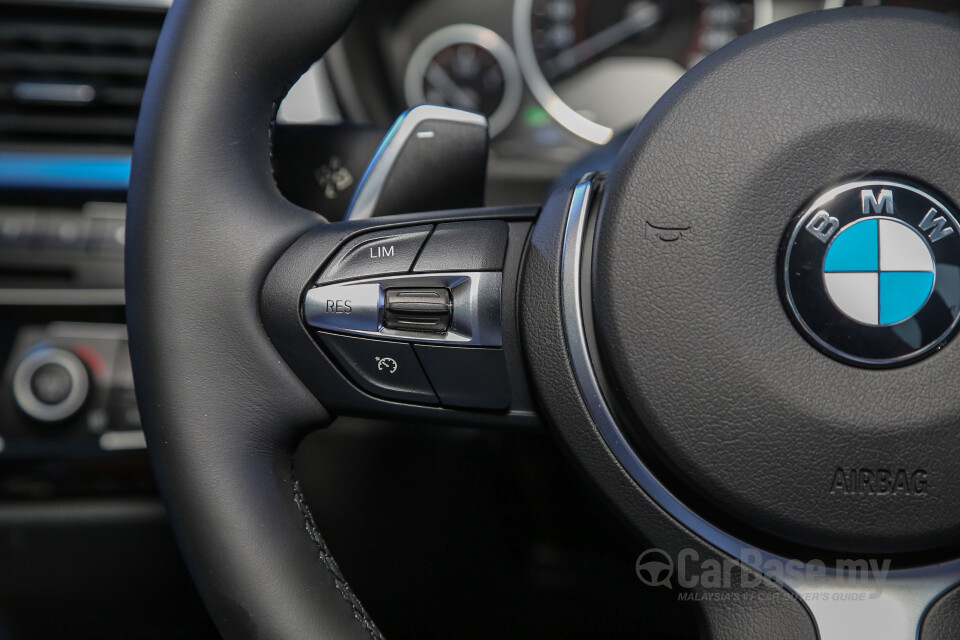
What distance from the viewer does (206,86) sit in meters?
0.64

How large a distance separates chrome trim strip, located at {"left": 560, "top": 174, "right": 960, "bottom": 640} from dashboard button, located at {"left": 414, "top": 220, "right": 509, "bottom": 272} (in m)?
0.05

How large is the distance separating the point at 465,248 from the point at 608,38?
44.9 inches

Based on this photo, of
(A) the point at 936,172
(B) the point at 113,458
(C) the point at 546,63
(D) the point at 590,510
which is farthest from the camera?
(C) the point at 546,63

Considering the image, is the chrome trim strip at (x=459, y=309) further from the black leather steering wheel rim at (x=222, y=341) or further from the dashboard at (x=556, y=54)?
the dashboard at (x=556, y=54)

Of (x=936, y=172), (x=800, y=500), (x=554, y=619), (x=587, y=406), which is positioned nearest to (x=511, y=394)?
(x=587, y=406)

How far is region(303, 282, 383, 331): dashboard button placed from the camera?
2.10 ft

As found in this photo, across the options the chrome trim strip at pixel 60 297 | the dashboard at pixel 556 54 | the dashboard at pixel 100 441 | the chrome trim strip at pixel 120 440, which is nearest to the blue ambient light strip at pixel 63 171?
the dashboard at pixel 100 441

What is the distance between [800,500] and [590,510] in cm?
49

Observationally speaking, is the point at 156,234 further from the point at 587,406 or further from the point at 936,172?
the point at 936,172

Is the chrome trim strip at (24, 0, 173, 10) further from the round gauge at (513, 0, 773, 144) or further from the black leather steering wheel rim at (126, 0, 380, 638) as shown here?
the round gauge at (513, 0, 773, 144)

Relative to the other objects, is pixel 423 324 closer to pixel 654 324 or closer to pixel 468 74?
pixel 654 324

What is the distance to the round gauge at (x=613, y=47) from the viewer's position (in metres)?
1.64

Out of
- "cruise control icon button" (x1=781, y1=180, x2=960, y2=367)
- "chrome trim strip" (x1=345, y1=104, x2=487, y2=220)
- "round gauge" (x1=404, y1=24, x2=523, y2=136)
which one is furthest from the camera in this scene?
"round gauge" (x1=404, y1=24, x2=523, y2=136)

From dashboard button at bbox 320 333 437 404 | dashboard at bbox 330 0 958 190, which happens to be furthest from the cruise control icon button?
dashboard at bbox 330 0 958 190
